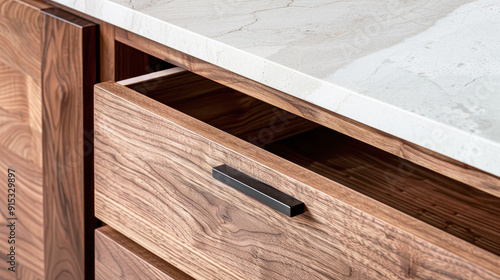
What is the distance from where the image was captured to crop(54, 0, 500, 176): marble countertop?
45 cm

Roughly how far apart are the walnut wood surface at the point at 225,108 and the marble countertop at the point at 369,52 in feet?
0.30

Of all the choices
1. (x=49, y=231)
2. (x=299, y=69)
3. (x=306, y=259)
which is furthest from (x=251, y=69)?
(x=49, y=231)

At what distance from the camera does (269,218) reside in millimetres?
526

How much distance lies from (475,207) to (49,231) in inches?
20.9

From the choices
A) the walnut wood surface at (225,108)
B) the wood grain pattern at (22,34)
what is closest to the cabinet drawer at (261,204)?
the walnut wood surface at (225,108)

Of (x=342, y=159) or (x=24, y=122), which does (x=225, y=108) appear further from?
(x=24, y=122)

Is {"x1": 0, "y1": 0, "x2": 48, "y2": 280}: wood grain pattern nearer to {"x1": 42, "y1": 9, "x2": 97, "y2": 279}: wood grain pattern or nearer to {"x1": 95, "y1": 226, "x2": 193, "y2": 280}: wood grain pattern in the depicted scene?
{"x1": 42, "y1": 9, "x2": 97, "y2": 279}: wood grain pattern

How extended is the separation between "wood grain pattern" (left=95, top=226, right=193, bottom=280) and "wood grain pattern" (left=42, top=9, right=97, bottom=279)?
72mm

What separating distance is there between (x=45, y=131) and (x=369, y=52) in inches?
17.4

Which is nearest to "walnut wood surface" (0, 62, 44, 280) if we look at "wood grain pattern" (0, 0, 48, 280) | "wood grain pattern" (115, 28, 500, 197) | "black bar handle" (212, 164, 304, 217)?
"wood grain pattern" (0, 0, 48, 280)

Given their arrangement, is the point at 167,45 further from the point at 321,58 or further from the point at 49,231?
the point at 49,231

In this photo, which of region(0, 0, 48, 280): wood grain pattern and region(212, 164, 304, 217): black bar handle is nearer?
region(212, 164, 304, 217): black bar handle

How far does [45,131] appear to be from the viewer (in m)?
0.79

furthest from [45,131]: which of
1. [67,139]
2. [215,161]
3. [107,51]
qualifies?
[215,161]
